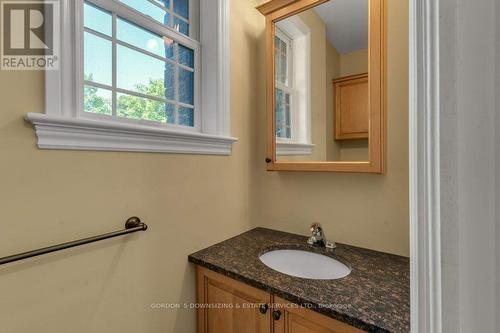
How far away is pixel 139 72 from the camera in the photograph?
112 cm

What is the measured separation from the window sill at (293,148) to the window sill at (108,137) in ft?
1.41

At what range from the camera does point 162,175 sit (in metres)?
1.06

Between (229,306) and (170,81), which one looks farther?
(170,81)

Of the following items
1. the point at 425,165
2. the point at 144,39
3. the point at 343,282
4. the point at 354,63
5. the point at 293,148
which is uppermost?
the point at 144,39

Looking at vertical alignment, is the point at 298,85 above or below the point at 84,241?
above

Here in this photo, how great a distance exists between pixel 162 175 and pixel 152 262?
37cm

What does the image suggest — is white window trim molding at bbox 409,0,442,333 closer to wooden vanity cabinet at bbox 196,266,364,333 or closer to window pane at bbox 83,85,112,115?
wooden vanity cabinet at bbox 196,266,364,333

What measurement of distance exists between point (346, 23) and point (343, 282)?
1.20 meters

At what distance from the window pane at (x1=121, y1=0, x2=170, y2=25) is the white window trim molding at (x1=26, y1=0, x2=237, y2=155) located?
0.44ft

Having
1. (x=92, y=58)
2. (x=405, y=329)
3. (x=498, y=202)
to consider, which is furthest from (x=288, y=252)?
(x=92, y=58)

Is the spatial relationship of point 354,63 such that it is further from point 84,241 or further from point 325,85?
point 84,241
